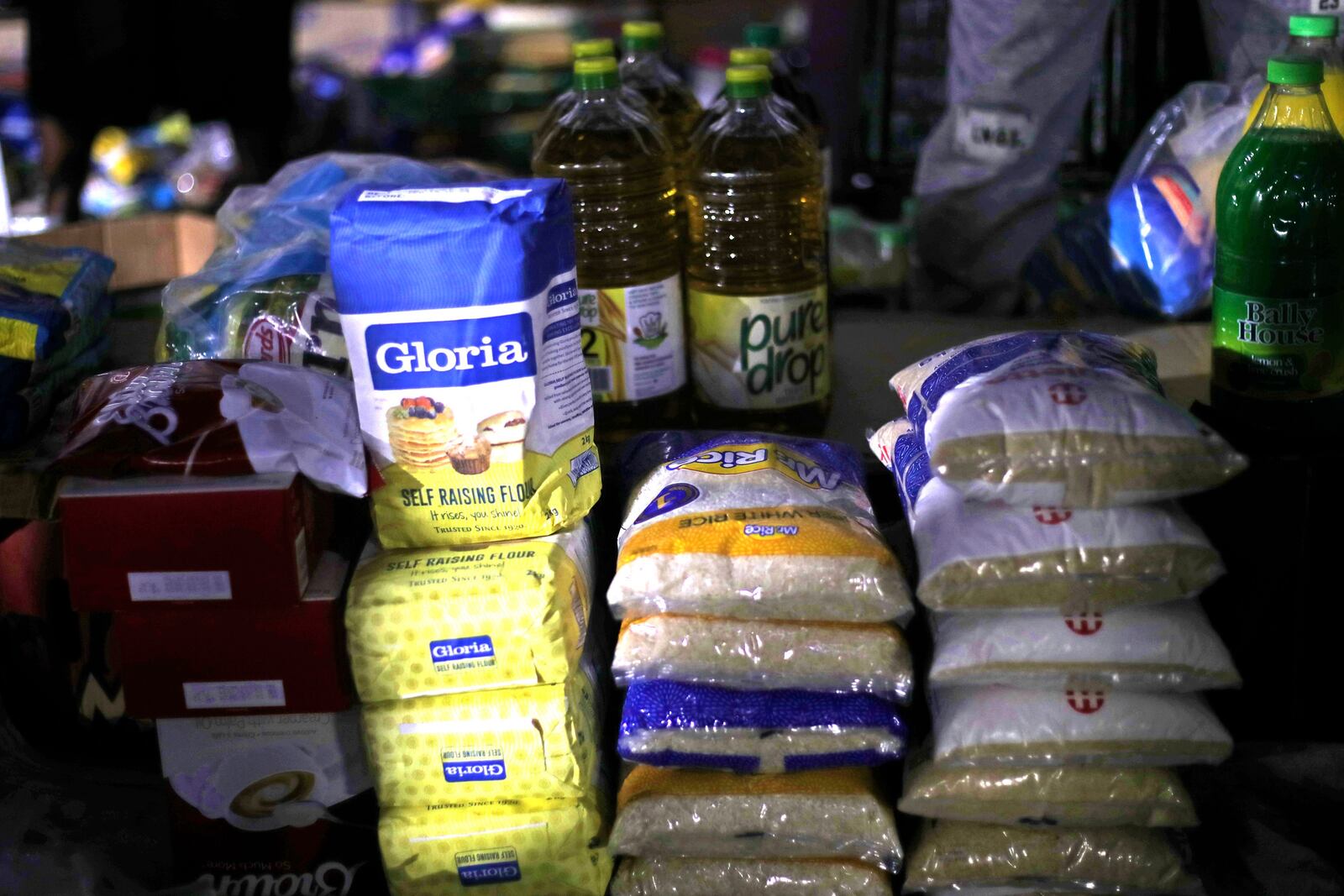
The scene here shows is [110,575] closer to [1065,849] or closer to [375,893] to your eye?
[375,893]

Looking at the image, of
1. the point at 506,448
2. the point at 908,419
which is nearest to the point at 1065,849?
the point at 908,419

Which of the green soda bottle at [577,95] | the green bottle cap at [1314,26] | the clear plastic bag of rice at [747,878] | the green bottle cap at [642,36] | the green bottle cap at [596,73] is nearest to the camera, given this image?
the clear plastic bag of rice at [747,878]

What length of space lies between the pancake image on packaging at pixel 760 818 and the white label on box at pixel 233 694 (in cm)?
38

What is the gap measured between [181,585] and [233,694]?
0.44 ft

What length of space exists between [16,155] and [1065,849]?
429 cm

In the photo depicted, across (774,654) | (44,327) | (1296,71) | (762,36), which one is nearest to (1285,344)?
(1296,71)

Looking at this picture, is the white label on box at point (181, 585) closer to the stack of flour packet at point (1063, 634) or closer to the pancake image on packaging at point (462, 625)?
the pancake image on packaging at point (462, 625)

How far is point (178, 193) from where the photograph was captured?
439 centimetres

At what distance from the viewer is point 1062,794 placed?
51.6 inches

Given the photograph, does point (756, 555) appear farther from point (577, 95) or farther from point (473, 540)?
point (577, 95)

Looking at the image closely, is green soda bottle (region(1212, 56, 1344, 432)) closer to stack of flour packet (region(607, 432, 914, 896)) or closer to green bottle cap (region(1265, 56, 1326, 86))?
green bottle cap (region(1265, 56, 1326, 86))

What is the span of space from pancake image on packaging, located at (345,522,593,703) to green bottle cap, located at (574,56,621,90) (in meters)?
0.65

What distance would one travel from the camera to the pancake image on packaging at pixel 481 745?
1321 millimetres

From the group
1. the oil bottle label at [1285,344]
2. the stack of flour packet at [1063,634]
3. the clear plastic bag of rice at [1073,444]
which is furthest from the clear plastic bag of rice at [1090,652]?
the oil bottle label at [1285,344]
